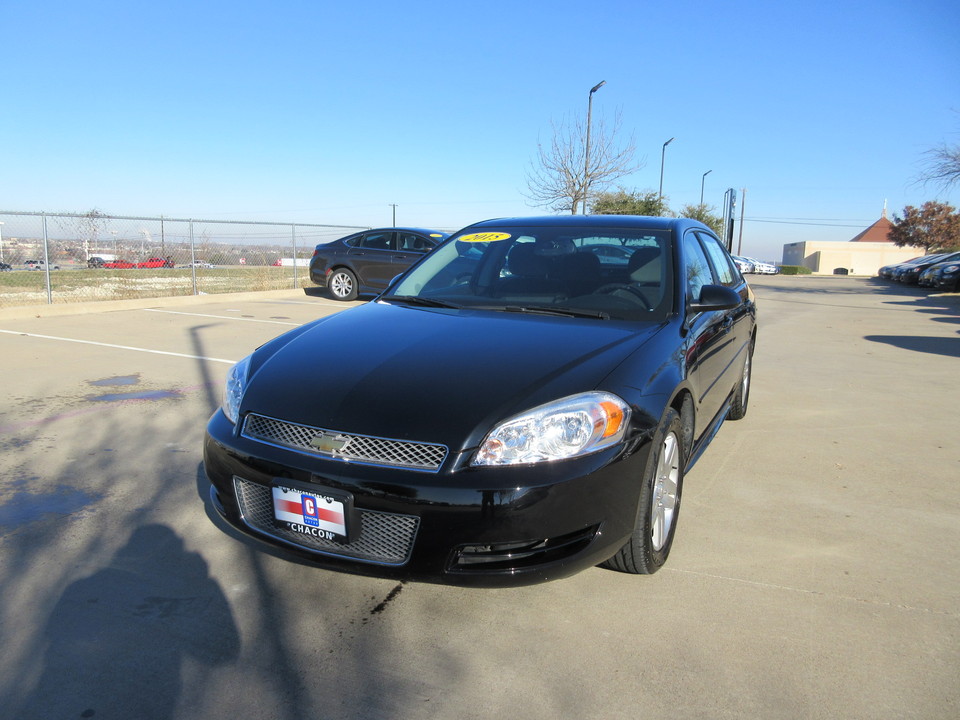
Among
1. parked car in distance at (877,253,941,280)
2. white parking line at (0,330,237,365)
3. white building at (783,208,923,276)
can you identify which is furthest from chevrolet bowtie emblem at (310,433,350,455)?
white building at (783,208,923,276)

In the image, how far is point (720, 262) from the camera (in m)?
4.93

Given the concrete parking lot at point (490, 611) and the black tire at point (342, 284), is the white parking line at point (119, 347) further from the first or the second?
the black tire at point (342, 284)

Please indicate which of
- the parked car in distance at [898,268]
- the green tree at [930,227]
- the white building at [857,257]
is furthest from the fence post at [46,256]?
the white building at [857,257]

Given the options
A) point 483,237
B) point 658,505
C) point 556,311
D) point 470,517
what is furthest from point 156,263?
point 470,517

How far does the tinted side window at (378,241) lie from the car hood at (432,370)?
12183 millimetres

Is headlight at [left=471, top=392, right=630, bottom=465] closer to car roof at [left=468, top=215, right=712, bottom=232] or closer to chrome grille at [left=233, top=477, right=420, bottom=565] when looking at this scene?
chrome grille at [left=233, top=477, right=420, bottom=565]

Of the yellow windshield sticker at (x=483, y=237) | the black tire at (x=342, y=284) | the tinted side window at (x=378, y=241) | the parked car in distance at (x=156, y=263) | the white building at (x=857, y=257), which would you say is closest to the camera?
the yellow windshield sticker at (x=483, y=237)

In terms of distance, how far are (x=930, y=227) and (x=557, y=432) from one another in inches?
2540

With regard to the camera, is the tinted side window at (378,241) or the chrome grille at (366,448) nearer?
the chrome grille at (366,448)

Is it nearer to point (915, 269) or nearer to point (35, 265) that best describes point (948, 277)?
point (915, 269)

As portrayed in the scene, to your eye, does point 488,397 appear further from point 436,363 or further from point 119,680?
point 119,680

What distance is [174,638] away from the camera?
2422 mm

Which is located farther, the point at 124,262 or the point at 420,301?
the point at 124,262

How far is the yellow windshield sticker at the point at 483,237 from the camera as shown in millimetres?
4156
